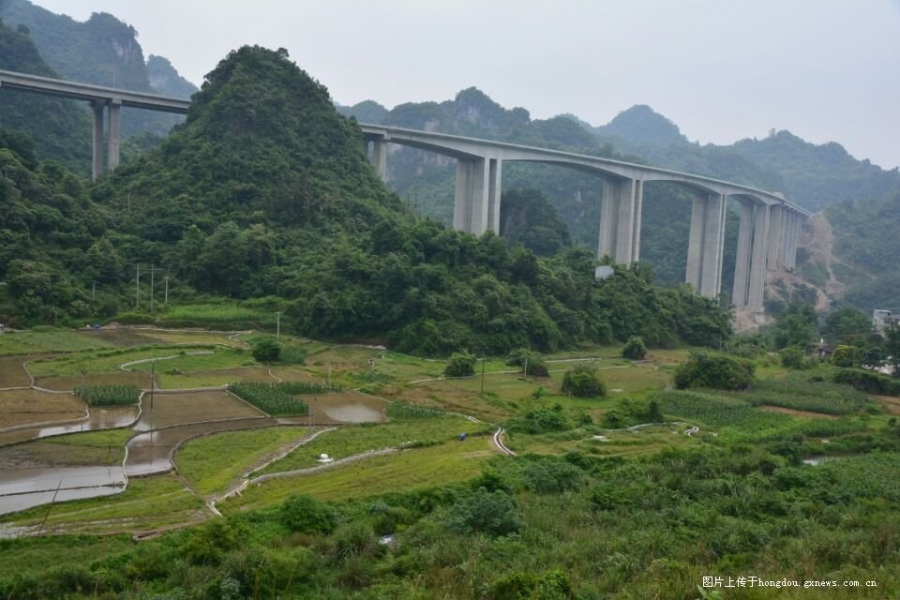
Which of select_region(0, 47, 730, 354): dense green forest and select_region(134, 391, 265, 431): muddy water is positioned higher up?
select_region(0, 47, 730, 354): dense green forest

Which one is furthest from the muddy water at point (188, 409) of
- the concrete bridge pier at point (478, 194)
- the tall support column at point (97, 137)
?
the concrete bridge pier at point (478, 194)

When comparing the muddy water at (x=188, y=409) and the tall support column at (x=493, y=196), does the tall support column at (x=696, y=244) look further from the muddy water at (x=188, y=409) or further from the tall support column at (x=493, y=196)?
the muddy water at (x=188, y=409)

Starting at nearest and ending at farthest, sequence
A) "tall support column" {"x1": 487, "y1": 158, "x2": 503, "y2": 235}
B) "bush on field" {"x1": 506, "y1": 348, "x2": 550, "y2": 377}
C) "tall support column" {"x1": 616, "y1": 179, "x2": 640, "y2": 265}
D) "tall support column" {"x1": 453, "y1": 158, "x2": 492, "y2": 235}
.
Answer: "bush on field" {"x1": 506, "y1": 348, "x2": 550, "y2": 377}
"tall support column" {"x1": 453, "y1": 158, "x2": 492, "y2": 235}
"tall support column" {"x1": 487, "y1": 158, "x2": 503, "y2": 235}
"tall support column" {"x1": 616, "y1": 179, "x2": 640, "y2": 265}

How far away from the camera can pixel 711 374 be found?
38.2 m

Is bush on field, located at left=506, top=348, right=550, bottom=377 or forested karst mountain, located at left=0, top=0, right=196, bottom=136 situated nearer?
bush on field, located at left=506, top=348, right=550, bottom=377

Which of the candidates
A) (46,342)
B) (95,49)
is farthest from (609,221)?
(95,49)

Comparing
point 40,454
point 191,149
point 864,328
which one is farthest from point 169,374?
point 864,328

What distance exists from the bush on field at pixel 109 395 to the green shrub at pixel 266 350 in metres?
8.79

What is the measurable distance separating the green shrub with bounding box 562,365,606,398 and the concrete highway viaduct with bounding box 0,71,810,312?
1107 inches

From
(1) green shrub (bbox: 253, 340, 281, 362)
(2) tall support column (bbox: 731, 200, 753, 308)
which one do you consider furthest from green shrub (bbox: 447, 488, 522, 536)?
(2) tall support column (bbox: 731, 200, 753, 308)

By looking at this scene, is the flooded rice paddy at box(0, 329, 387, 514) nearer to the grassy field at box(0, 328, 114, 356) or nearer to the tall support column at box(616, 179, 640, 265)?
the grassy field at box(0, 328, 114, 356)

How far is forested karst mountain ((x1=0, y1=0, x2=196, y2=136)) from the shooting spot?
352 feet

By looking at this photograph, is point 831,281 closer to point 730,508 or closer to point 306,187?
point 306,187

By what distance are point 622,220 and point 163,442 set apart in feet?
202
